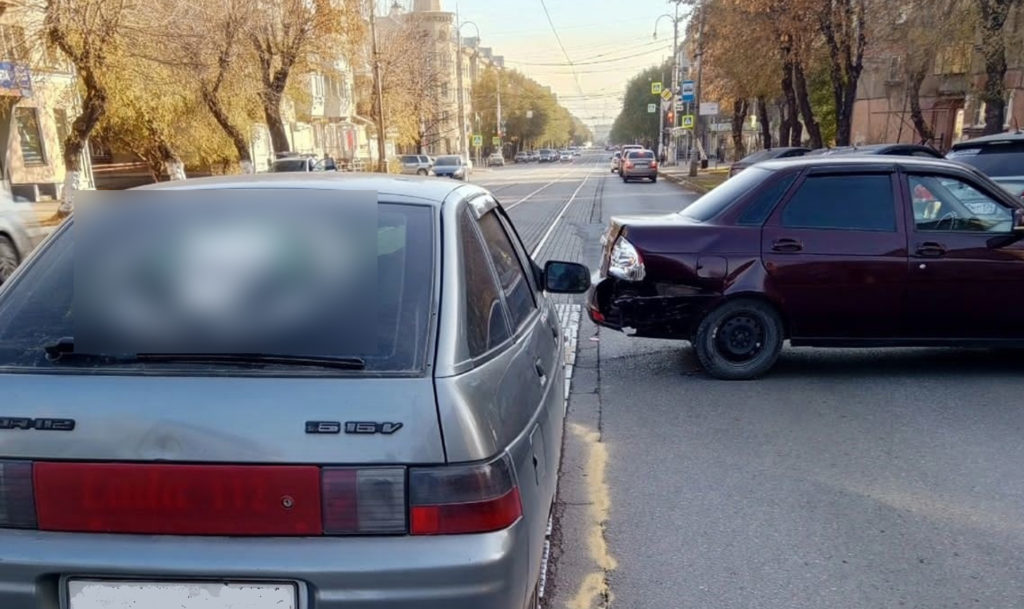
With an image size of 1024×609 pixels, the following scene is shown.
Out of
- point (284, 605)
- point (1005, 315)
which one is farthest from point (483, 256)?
point (1005, 315)

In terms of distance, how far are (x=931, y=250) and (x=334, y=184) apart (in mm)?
4631

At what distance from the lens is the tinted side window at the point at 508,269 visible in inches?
110

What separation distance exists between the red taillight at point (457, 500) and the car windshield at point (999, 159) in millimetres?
10196

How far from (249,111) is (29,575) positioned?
87.3 ft

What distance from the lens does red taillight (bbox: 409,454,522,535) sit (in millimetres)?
1805

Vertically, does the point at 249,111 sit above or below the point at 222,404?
above

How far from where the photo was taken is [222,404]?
5.90 ft

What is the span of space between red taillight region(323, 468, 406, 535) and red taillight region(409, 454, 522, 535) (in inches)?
1.4

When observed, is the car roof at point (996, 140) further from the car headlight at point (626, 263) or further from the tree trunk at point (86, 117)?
the tree trunk at point (86, 117)

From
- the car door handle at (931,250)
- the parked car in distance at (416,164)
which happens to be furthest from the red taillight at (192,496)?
the parked car in distance at (416,164)

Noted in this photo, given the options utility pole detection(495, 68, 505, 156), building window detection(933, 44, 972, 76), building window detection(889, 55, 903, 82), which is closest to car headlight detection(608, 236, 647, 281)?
building window detection(933, 44, 972, 76)

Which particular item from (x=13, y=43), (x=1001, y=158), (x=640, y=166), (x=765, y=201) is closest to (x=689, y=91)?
(x=640, y=166)

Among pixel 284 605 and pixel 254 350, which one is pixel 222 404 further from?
pixel 284 605

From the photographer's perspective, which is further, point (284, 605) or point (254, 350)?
point (254, 350)
